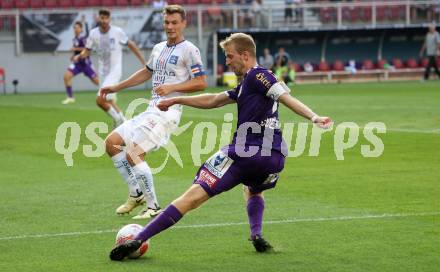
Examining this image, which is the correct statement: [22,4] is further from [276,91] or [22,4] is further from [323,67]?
[276,91]

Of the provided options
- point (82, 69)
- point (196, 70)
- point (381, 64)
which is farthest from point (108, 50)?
point (381, 64)

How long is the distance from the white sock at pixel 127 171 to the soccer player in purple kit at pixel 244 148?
8.85 feet

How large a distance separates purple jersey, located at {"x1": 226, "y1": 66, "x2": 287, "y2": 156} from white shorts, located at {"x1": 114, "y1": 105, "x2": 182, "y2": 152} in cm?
266

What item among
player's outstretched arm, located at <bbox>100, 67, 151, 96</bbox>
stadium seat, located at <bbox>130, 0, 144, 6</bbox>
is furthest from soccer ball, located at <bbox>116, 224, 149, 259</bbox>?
stadium seat, located at <bbox>130, 0, 144, 6</bbox>

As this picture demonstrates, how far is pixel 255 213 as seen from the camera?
8711 millimetres

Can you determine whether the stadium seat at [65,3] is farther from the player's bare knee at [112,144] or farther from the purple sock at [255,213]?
the purple sock at [255,213]

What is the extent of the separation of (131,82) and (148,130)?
629 mm

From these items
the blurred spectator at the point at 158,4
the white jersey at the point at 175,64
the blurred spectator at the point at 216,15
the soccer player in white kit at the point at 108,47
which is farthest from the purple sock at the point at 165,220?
the blurred spectator at the point at 216,15

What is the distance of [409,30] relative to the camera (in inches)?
1917

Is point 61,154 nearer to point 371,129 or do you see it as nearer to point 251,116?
point 371,129

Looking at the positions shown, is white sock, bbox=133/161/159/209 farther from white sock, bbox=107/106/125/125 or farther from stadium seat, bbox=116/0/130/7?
stadium seat, bbox=116/0/130/7

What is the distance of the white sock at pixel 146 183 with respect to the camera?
10.7m

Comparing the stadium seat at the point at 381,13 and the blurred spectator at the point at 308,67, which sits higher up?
the stadium seat at the point at 381,13

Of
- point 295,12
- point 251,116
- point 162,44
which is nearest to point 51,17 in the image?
point 295,12
